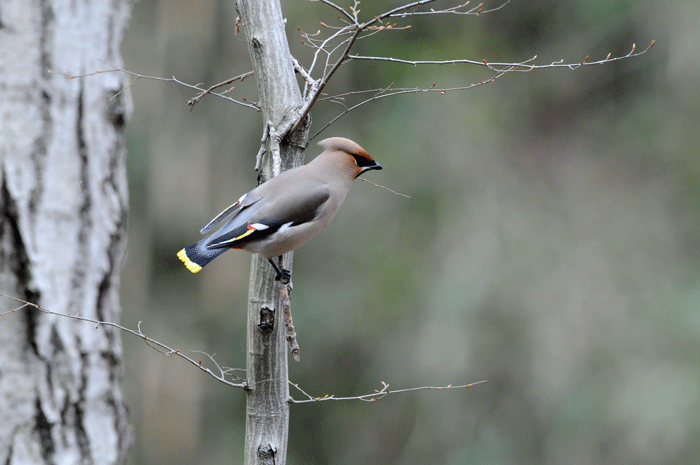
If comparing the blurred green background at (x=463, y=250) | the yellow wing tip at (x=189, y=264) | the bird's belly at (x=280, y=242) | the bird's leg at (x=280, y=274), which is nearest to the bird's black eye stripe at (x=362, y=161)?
the bird's belly at (x=280, y=242)

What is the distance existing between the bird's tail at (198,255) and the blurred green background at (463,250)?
174 inches

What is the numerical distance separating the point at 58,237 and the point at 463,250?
5195 mm

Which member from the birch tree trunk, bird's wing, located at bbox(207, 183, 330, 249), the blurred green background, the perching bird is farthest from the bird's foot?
the blurred green background

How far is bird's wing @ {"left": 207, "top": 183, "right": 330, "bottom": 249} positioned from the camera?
7.57ft

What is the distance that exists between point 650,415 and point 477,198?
2.53m

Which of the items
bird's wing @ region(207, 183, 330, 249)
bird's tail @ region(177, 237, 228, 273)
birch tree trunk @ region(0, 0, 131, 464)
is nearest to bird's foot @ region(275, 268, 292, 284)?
bird's wing @ region(207, 183, 330, 249)

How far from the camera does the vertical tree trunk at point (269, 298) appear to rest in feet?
7.00

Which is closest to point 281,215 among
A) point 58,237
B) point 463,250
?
point 58,237

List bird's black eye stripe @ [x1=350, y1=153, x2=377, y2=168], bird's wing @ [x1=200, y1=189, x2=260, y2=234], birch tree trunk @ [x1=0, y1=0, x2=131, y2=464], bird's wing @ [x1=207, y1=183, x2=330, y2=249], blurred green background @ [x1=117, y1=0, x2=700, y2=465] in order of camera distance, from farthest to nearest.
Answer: blurred green background @ [x1=117, y1=0, x2=700, y2=465] < bird's black eye stripe @ [x1=350, y1=153, x2=377, y2=168] < bird's wing @ [x1=200, y1=189, x2=260, y2=234] < bird's wing @ [x1=207, y1=183, x2=330, y2=249] < birch tree trunk @ [x1=0, y1=0, x2=131, y2=464]

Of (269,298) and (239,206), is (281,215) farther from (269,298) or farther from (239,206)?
(269,298)

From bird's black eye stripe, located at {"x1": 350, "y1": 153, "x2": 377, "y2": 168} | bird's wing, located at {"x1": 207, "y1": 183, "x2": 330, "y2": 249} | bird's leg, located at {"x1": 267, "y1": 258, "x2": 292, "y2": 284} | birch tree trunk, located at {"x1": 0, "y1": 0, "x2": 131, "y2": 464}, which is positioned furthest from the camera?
bird's black eye stripe, located at {"x1": 350, "y1": 153, "x2": 377, "y2": 168}

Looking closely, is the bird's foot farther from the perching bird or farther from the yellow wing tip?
the yellow wing tip

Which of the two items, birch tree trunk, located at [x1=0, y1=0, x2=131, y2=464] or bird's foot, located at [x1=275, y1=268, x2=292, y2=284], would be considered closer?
birch tree trunk, located at [x1=0, y1=0, x2=131, y2=464]

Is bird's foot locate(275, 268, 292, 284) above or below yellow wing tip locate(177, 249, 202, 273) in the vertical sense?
below
